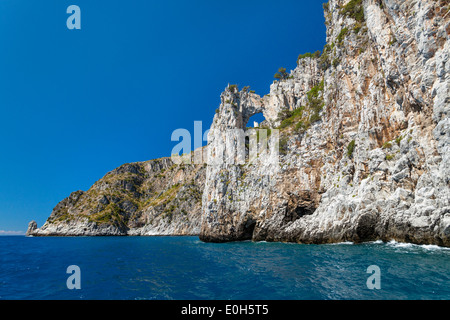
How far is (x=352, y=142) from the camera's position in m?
38.1

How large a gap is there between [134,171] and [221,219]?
4651 inches

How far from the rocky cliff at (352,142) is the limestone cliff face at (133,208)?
155 feet

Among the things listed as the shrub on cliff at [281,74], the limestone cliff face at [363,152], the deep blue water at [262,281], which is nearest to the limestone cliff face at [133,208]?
the limestone cliff face at [363,152]

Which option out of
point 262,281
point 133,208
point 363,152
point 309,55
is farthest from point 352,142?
point 133,208

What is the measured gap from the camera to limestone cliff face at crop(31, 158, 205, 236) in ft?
363

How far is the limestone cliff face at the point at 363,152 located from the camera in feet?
79.6

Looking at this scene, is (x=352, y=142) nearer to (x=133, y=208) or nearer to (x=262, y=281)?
(x=262, y=281)

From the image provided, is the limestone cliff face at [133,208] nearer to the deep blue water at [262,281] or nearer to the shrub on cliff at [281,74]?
the shrub on cliff at [281,74]

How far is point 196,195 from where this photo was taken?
114 m

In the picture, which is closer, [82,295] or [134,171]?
[82,295]

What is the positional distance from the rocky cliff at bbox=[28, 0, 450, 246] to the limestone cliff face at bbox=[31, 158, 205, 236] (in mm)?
47243

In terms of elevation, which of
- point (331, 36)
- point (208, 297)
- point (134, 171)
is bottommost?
point (208, 297)
